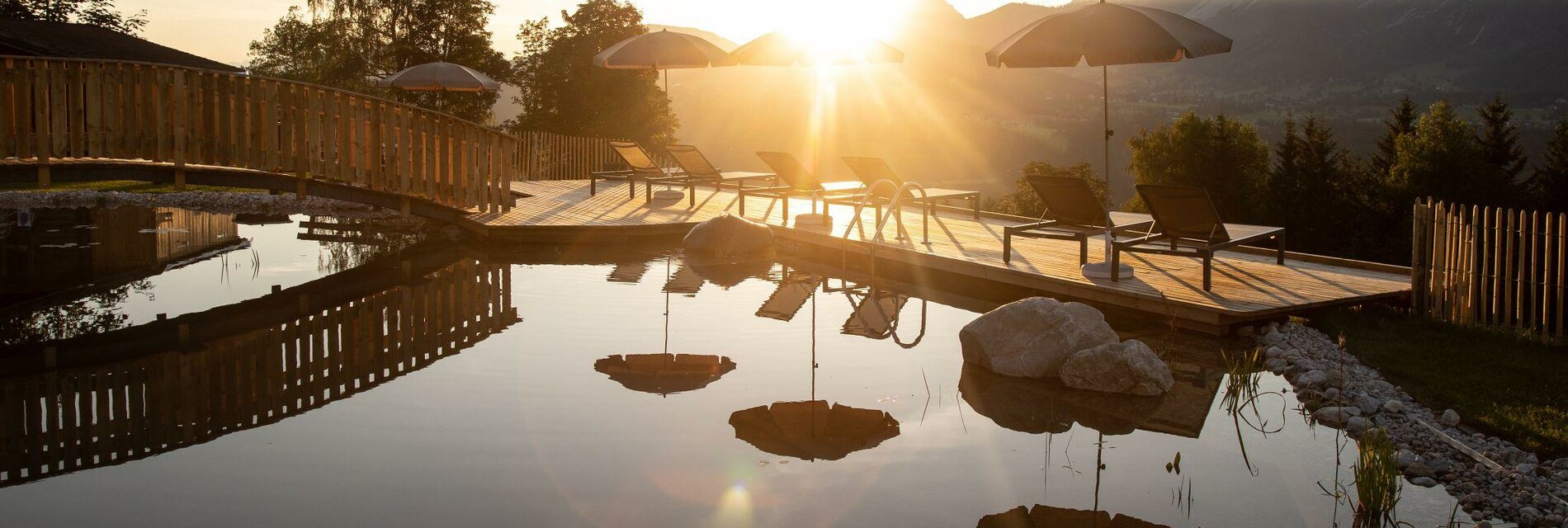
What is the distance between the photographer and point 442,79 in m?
20.6

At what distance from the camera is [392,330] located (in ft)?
28.1

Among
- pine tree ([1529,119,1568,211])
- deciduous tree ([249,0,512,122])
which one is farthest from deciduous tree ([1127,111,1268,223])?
deciduous tree ([249,0,512,122])

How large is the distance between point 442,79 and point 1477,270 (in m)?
16.4

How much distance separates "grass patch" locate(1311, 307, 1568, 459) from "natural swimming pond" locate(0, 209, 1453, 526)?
617 mm

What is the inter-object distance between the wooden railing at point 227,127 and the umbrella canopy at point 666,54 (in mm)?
3614

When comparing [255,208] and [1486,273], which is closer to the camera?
[1486,273]

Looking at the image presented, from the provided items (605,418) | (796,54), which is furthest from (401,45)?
(605,418)

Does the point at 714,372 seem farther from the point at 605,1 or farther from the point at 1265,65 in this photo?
the point at 1265,65

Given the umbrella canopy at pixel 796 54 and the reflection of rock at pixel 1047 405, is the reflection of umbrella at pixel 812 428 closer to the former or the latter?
the reflection of rock at pixel 1047 405

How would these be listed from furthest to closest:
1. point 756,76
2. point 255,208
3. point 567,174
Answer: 1. point 756,76
2. point 567,174
3. point 255,208

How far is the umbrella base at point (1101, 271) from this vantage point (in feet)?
29.1

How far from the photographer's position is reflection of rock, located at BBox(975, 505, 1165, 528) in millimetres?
4551

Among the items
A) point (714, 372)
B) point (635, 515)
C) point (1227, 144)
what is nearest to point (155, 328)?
point (714, 372)

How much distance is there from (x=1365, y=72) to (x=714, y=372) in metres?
152
